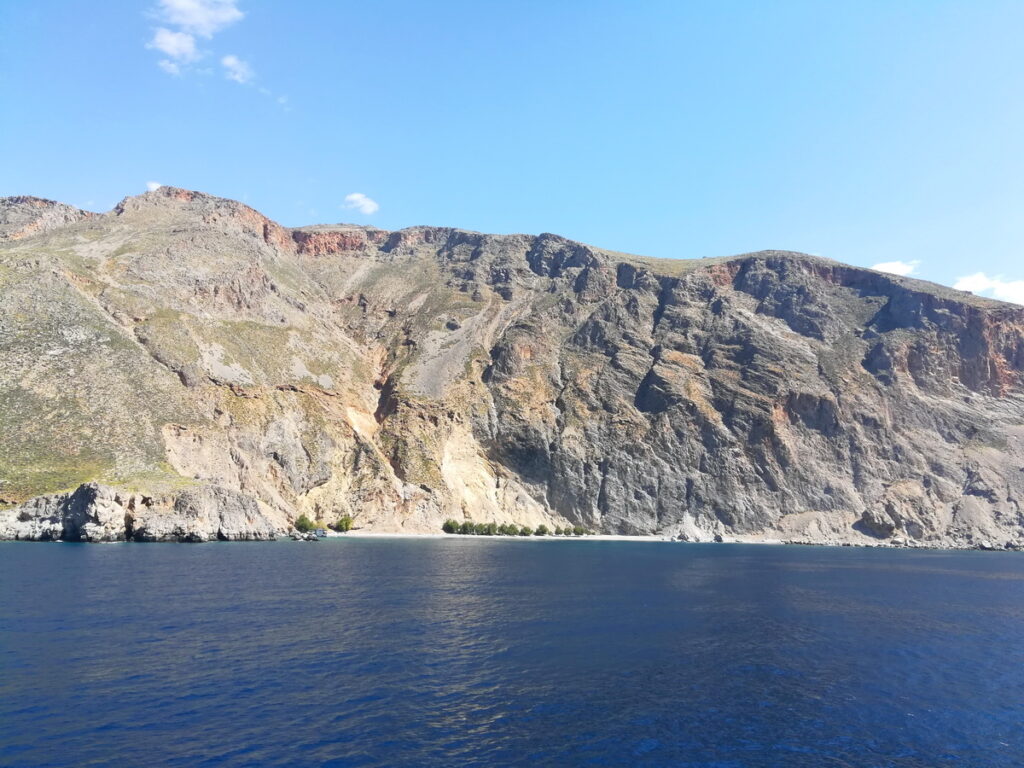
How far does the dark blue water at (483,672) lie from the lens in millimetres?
25891

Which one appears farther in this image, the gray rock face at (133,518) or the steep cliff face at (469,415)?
the steep cliff face at (469,415)

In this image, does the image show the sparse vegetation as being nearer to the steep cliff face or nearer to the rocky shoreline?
the steep cliff face

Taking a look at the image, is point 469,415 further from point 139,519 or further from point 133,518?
point 133,518

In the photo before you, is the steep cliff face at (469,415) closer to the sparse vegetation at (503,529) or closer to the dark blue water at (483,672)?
the sparse vegetation at (503,529)

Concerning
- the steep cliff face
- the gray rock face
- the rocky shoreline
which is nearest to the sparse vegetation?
the steep cliff face

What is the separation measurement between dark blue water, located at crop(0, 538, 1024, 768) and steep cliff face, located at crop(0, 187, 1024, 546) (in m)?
51.5

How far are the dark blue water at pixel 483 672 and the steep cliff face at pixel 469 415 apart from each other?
5154 centimetres

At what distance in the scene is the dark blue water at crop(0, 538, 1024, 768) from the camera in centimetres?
2589

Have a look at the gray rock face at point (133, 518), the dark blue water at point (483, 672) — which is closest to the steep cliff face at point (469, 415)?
the gray rock face at point (133, 518)

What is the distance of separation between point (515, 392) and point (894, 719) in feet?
488

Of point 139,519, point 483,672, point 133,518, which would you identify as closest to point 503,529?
point 139,519

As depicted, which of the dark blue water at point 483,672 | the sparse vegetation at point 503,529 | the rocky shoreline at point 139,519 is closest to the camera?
the dark blue water at point 483,672

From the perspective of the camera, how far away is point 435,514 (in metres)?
143

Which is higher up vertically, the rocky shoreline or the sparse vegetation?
the rocky shoreline
